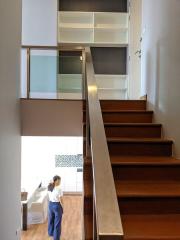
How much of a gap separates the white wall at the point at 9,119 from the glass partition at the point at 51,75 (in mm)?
574

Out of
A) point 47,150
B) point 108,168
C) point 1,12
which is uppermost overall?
point 1,12

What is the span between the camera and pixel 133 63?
7664 mm

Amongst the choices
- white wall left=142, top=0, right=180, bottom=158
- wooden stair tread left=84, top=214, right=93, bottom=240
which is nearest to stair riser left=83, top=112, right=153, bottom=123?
white wall left=142, top=0, right=180, bottom=158

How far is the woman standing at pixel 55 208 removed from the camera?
6.93 m

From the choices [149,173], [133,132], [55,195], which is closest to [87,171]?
[149,173]

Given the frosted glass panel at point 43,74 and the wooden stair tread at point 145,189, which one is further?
the frosted glass panel at point 43,74

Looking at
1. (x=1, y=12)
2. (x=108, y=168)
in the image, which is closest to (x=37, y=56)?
(x=1, y=12)

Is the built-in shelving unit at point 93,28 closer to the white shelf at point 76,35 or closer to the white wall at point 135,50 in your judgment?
the white shelf at point 76,35

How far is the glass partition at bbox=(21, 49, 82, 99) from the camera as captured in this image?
5.43 meters

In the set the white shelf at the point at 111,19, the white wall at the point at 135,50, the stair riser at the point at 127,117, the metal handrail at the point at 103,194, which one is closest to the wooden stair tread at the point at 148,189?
the metal handrail at the point at 103,194

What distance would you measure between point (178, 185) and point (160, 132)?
117cm

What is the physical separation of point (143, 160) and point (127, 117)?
1222 mm

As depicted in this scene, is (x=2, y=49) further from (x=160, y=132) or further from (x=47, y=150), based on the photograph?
(x=47, y=150)

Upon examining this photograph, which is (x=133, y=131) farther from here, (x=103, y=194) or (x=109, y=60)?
(x=109, y=60)
